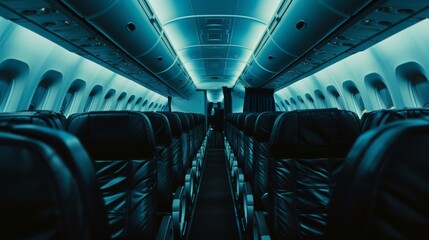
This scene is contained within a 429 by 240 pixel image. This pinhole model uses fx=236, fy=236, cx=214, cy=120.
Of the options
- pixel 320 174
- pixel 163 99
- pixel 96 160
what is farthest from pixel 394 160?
pixel 163 99

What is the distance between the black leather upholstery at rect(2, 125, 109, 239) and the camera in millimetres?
528

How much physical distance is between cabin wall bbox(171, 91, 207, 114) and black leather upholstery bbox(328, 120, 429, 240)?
14309 millimetres

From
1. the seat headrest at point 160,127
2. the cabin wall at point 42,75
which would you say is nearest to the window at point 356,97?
the seat headrest at point 160,127

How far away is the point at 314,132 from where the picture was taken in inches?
69.3

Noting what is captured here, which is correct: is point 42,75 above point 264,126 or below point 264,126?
above

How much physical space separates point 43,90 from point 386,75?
6.71 m

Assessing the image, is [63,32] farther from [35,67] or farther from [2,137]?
[2,137]

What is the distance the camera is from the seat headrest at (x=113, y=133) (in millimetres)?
1702

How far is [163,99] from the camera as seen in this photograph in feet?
52.3

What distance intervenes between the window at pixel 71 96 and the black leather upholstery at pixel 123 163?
476 centimetres

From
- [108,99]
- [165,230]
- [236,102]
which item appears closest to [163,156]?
[165,230]

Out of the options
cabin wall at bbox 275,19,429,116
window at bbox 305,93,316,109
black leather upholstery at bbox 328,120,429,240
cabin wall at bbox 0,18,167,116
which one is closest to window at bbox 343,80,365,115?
cabin wall at bbox 275,19,429,116

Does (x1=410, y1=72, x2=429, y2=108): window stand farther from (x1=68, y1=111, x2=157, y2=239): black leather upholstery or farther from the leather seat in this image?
the leather seat

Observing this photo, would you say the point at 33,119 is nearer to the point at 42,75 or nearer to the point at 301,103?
the point at 42,75
